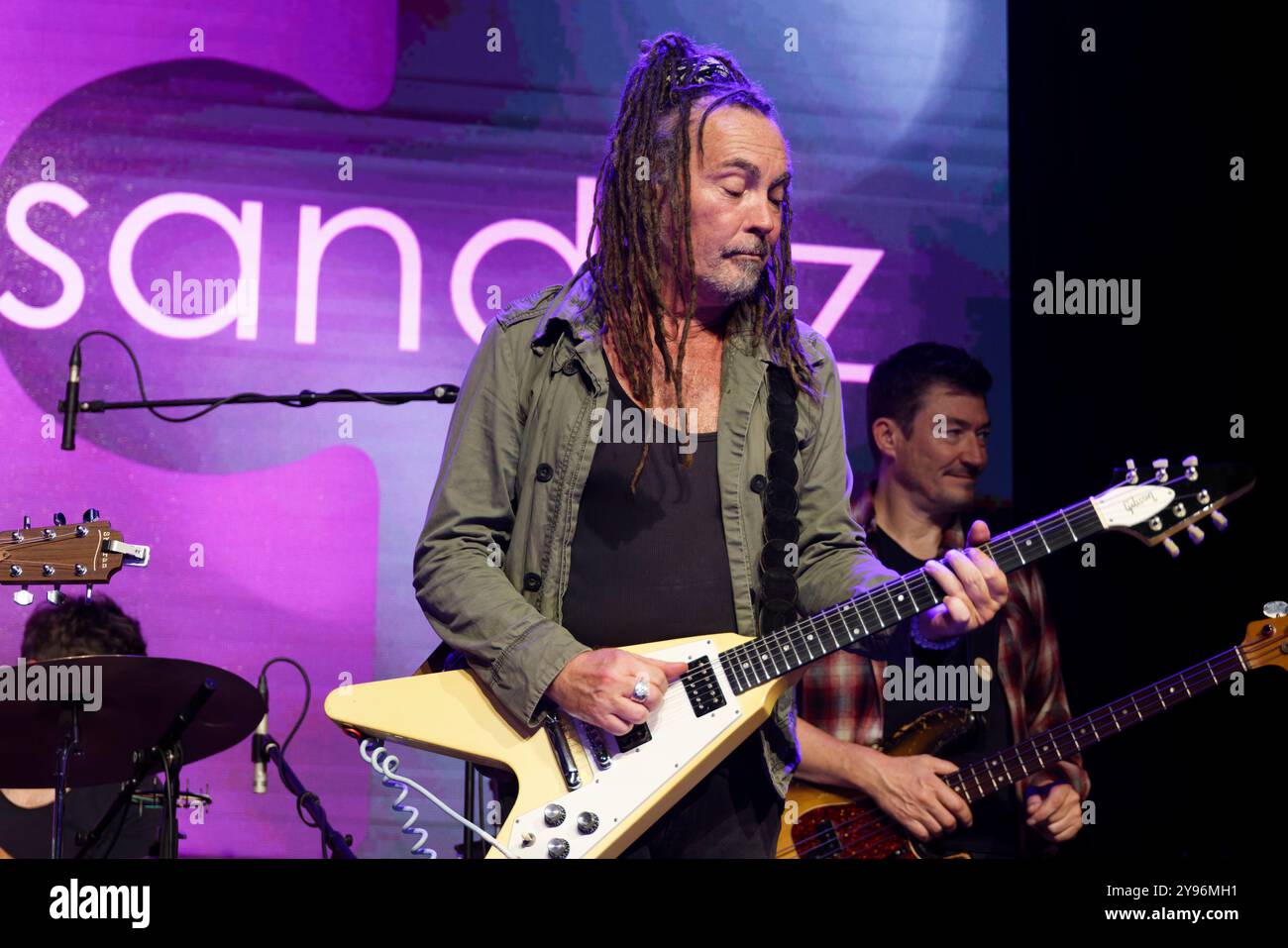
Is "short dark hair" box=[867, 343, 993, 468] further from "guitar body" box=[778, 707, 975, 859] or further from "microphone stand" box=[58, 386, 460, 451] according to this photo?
"microphone stand" box=[58, 386, 460, 451]

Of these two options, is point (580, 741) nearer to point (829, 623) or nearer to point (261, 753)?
point (829, 623)

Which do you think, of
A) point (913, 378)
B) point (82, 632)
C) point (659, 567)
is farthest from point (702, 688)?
point (82, 632)

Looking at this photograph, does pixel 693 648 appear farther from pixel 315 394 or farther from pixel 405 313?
pixel 405 313

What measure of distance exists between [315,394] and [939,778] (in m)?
2.25

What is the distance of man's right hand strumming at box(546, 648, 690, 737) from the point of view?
2592 millimetres

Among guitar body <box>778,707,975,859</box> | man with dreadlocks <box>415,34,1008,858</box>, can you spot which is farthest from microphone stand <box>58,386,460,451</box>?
guitar body <box>778,707,975,859</box>

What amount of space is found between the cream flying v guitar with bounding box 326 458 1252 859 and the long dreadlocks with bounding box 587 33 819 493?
0.55 meters

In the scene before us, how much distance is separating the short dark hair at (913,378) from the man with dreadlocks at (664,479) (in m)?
1.64

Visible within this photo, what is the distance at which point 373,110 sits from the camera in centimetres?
465

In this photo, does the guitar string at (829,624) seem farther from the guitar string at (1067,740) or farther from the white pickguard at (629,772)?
the guitar string at (1067,740)

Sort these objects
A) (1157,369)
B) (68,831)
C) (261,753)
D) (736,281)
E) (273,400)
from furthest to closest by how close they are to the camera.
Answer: (1157,369), (68,831), (273,400), (261,753), (736,281)

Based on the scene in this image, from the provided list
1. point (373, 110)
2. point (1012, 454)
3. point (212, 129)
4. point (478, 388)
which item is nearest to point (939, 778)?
point (1012, 454)

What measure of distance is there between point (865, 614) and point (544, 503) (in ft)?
2.47

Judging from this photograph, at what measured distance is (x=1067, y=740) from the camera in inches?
157
